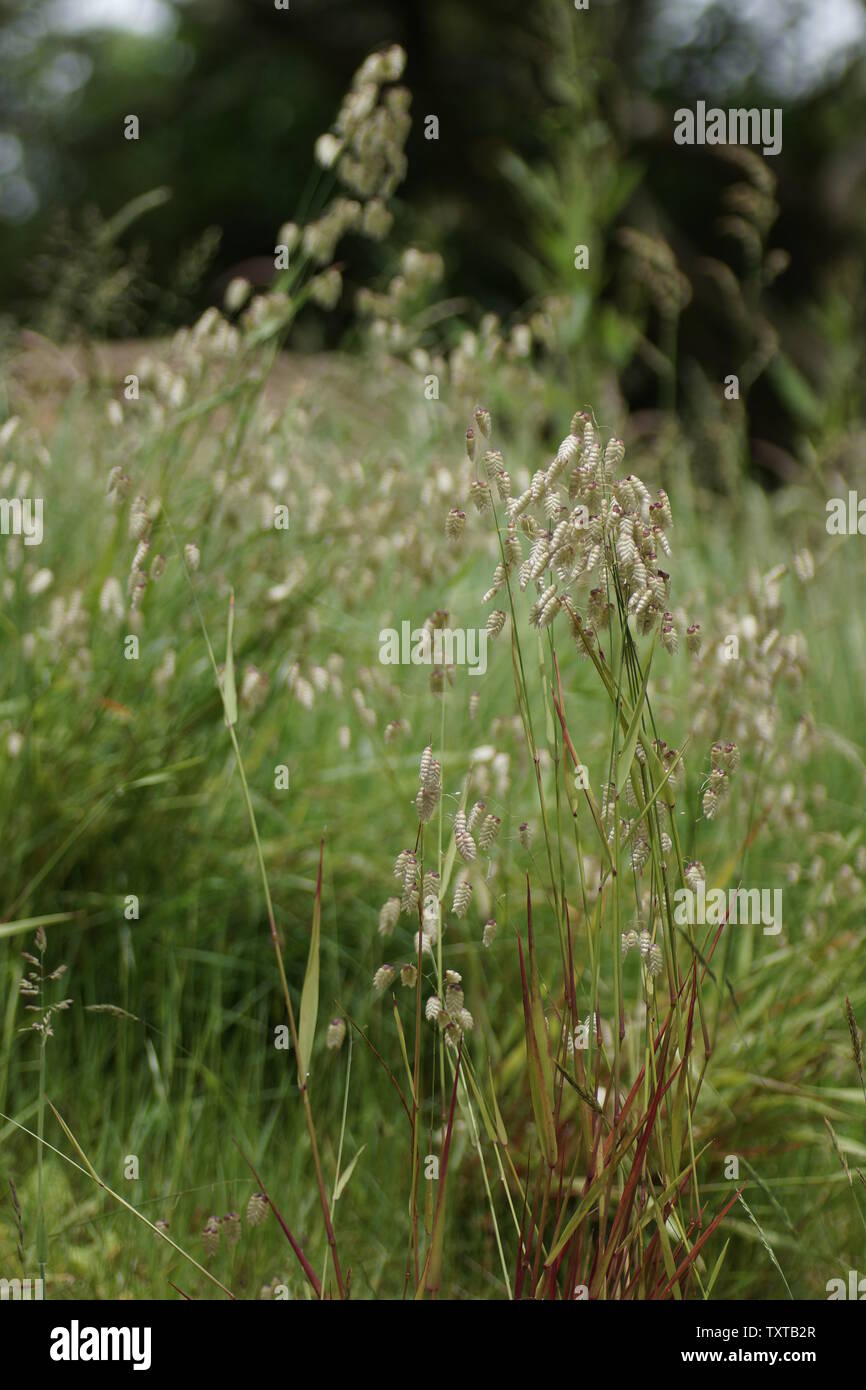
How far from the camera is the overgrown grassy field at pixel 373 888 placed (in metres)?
1.11

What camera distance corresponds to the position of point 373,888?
2055 millimetres

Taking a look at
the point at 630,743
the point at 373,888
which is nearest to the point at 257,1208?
the point at 630,743

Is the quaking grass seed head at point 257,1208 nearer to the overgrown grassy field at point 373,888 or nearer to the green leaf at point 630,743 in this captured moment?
the overgrown grassy field at point 373,888

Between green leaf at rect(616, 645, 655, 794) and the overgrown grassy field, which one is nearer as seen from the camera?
green leaf at rect(616, 645, 655, 794)

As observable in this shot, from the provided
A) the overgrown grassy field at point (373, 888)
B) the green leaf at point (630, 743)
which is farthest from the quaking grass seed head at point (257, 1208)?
the green leaf at point (630, 743)

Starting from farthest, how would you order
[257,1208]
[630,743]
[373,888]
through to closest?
1. [373,888]
2. [257,1208]
3. [630,743]

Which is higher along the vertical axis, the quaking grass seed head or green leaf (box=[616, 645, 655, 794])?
green leaf (box=[616, 645, 655, 794])

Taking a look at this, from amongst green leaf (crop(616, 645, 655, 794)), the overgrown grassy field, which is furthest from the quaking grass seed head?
green leaf (crop(616, 645, 655, 794))

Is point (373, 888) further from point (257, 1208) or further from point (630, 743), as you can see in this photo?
point (630, 743)

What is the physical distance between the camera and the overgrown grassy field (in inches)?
43.8

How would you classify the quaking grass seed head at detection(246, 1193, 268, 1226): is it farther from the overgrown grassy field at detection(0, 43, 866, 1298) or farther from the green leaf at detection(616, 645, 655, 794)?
the green leaf at detection(616, 645, 655, 794)

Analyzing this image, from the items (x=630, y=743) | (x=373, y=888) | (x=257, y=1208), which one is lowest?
(x=257, y=1208)
